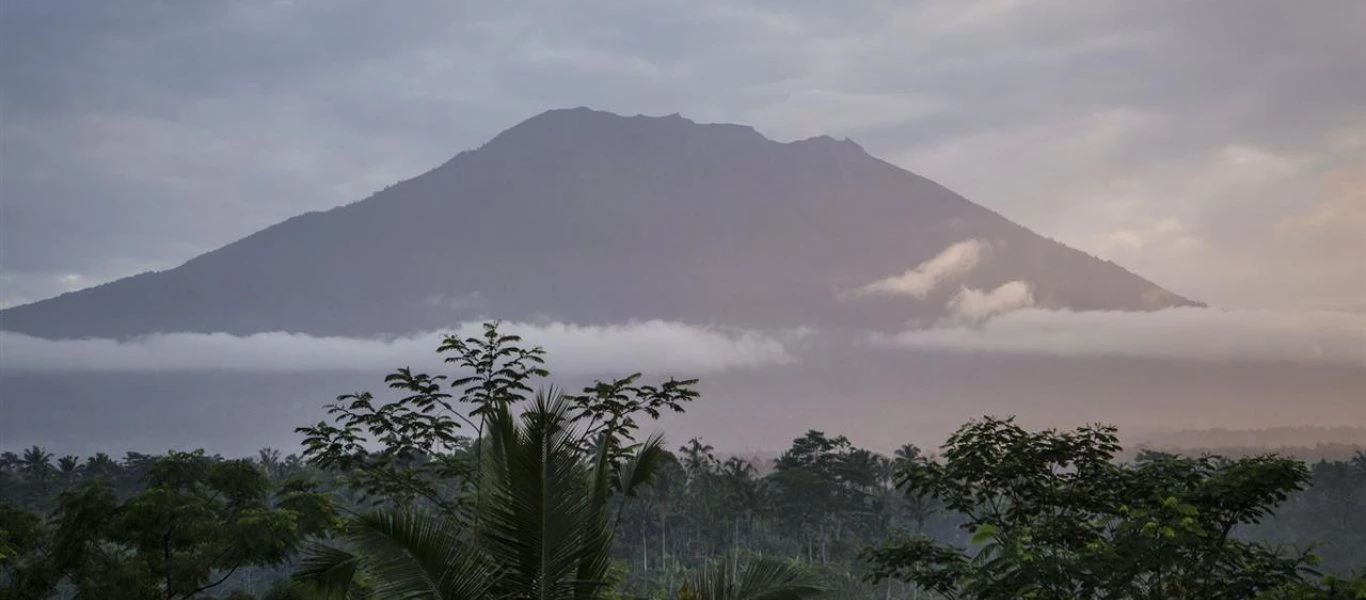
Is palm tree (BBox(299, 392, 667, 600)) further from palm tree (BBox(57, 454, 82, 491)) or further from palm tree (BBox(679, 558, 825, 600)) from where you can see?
palm tree (BBox(57, 454, 82, 491))

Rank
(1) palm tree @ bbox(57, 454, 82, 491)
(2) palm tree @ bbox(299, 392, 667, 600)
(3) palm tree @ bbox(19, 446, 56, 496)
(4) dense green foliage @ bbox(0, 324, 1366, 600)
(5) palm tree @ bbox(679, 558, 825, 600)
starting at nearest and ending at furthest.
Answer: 1. (2) palm tree @ bbox(299, 392, 667, 600)
2. (4) dense green foliage @ bbox(0, 324, 1366, 600)
3. (5) palm tree @ bbox(679, 558, 825, 600)
4. (3) palm tree @ bbox(19, 446, 56, 496)
5. (1) palm tree @ bbox(57, 454, 82, 491)

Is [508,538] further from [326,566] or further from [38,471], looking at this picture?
[38,471]

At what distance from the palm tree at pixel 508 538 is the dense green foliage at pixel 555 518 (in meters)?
0.01

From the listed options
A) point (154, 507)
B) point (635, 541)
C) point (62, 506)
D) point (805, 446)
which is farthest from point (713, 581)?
point (635, 541)

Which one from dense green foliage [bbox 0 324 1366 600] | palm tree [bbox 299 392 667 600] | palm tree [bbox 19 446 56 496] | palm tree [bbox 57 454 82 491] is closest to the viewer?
palm tree [bbox 299 392 667 600]

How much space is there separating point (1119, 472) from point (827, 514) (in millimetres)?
61629

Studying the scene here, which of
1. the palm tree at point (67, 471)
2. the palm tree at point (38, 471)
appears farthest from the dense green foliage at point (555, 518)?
the palm tree at point (67, 471)

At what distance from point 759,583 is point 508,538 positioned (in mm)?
2136

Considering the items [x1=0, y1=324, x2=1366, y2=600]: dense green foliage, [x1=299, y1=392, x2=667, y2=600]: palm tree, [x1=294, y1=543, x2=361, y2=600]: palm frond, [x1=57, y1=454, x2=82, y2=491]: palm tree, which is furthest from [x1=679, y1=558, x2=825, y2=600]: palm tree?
[x1=57, y1=454, x2=82, y2=491]: palm tree

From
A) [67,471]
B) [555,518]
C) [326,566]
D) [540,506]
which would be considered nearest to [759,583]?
[555,518]

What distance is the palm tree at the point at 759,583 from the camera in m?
8.81

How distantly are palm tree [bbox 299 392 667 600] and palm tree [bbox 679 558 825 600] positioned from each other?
105 centimetres

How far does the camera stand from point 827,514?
2936 inches

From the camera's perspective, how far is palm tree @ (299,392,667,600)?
7.84m
